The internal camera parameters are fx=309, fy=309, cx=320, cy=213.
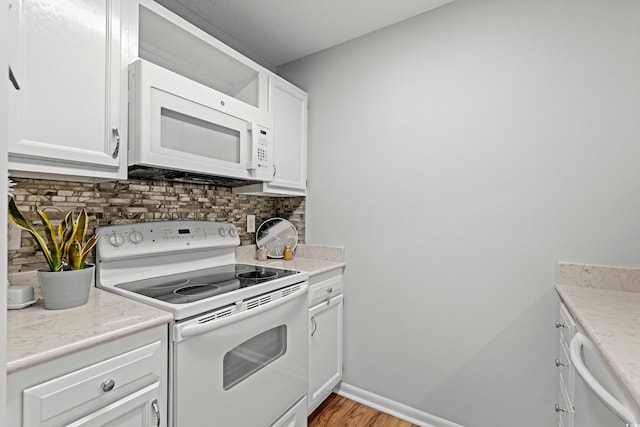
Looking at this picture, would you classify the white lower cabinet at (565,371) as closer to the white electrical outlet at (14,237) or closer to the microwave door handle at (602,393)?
the microwave door handle at (602,393)

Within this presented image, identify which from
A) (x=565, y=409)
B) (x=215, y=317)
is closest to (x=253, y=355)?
(x=215, y=317)

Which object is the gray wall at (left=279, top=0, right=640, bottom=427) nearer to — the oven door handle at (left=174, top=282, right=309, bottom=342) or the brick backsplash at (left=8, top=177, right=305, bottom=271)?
the brick backsplash at (left=8, top=177, right=305, bottom=271)

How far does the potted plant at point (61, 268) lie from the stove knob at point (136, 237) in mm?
353

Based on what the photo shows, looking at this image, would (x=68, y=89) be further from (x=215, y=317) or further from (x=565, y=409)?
(x=565, y=409)

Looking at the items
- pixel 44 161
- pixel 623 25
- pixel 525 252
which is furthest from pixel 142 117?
pixel 623 25

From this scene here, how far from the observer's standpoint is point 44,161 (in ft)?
3.47

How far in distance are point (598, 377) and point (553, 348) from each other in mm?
732

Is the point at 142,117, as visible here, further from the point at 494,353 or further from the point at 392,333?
the point at 494,353

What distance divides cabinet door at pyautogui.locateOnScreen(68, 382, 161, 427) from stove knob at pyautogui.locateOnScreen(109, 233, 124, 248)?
2.38 feet

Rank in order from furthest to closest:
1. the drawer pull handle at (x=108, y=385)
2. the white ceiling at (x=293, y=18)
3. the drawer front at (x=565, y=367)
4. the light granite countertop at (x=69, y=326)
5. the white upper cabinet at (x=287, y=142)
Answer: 1. the white upper cabinet at (x=287, y=142)
2. the white ceiling at (x=293, y=18)
3. the drawer front at (x=565, y=367)
4. the drawer pull handle at (x=108, y=385)
5. the light granite countertop at (x=69, y=326)

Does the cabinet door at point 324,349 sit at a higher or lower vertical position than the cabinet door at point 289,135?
lower

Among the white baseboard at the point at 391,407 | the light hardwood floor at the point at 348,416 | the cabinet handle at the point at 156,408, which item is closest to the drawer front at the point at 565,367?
the white baseboard at the point at 391,407

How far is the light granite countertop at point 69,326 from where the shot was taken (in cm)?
75

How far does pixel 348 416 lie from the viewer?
1915mm
